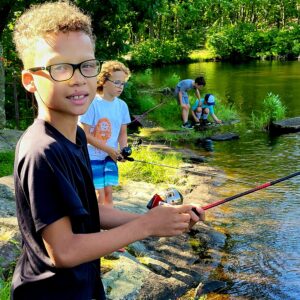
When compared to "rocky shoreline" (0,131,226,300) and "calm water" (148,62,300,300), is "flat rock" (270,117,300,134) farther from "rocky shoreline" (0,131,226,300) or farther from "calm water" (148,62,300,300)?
"rocky shoreline" (0,131,226,300)

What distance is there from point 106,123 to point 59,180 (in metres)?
2.93

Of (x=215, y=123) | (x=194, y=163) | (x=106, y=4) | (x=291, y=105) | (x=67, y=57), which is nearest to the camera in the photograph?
(x=67, y=57)

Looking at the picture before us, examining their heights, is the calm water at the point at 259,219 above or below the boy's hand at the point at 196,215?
below

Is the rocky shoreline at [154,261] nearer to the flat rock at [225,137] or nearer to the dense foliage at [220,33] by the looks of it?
the flat rock at [225,137]

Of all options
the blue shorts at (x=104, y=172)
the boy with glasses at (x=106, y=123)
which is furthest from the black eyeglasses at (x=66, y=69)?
the blue shorts at (x=104, y=172)

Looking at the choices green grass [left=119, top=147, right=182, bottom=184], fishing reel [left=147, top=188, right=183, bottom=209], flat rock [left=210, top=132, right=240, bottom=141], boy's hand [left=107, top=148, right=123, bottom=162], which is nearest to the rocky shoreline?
boy's hand [left=107, top=148, right=123, bottom=162]

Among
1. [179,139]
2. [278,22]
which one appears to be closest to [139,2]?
[179,139]

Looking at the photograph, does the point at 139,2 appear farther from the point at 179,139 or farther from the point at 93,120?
the point at 93,120

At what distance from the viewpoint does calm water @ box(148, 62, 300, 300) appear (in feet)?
13.9

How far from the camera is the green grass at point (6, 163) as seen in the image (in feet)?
21.1

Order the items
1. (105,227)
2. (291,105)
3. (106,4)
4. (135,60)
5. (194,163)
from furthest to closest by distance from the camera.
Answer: (135,60)
(291,105)
(106,4)
(194,163)
(105,227)

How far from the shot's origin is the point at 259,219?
19.0 feet

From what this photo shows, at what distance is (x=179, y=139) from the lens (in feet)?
36.4

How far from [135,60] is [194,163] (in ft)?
86.1
